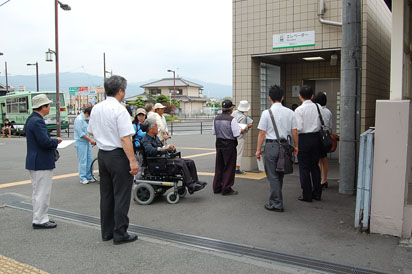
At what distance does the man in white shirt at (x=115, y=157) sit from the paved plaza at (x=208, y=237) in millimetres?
299

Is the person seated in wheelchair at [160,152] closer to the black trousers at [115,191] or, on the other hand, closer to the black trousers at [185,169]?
the black trousers at [185,169]

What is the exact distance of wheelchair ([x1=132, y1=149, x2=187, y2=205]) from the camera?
6367 mm

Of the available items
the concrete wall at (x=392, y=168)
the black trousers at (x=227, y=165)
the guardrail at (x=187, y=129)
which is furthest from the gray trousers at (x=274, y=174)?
the guardrail at (x=187, y=129)

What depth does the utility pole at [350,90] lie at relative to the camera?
21.4 feet

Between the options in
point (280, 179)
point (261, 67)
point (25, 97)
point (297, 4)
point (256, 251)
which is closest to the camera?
point (256, 251)

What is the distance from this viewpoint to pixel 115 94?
14.9 ft

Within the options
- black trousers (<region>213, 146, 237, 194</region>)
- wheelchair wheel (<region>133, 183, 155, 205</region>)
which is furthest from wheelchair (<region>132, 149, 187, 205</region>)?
black trousers (<region>213, 146, 237, 194</region>)

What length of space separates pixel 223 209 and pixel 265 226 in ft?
3.38

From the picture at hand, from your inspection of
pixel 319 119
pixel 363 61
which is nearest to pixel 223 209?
pixel 319 119

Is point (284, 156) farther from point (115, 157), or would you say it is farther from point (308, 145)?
point (115, 157)

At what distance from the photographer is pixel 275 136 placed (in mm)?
5852

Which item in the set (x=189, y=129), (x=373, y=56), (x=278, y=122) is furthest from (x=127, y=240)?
(x=189, y=129)

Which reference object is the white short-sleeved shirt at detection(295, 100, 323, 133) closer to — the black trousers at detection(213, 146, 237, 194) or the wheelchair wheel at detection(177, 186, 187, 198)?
the black trousers at detection(213, 146, 237, 194)

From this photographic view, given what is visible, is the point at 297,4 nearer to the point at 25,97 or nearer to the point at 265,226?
the point at 265,226
